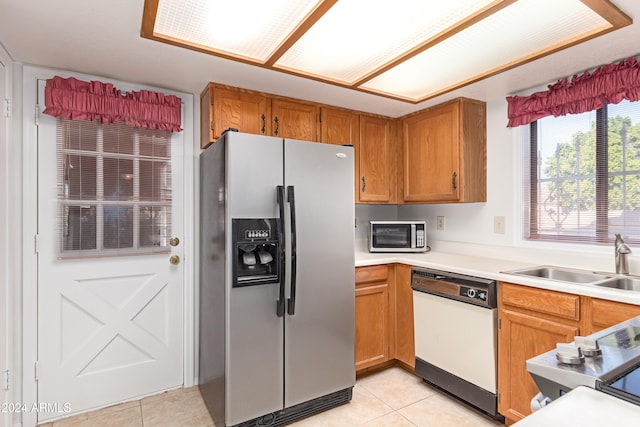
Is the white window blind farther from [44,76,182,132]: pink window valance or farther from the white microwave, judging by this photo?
the white microwave

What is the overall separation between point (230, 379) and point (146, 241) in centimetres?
113

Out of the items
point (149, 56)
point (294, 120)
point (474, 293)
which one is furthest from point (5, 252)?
point (474, 293)

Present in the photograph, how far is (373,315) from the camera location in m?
2.63

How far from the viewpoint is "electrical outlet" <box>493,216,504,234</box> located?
2668mm

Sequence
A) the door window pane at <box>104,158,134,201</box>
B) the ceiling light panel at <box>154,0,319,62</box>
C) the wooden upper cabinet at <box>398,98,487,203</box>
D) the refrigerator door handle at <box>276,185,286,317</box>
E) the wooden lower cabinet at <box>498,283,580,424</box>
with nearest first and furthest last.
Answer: the ceiling light panel at <box>154,0,319,62</box>
the wooden lower cabinet at <box>498,283,580,424</box>
the refrigerator door handle at <box>276,185,286,317</box>
the door window pane at <box>104,158,134,201</box>
the wooden upper cabinet at <box>398,98,487,203</box>

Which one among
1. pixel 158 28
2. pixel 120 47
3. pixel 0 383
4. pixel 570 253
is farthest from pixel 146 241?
pixel 570 253

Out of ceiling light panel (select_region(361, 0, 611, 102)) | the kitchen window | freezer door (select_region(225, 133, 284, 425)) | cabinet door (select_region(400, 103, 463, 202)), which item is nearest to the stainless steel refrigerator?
freezer door (select_region(225, 133, 284, 425))

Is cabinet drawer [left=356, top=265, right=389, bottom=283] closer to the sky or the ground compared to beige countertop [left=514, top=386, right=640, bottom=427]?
closer to the ground

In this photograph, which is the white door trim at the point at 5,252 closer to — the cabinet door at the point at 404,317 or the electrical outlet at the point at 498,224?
the cabinet door at the point at 404,317

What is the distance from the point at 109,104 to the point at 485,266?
→ 8.63 ft

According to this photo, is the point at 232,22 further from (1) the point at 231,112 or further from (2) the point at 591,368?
(2) the point at 591,368

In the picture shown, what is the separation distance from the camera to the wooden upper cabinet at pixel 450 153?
2.64m

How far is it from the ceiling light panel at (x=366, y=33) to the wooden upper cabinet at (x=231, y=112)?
45 centimetres

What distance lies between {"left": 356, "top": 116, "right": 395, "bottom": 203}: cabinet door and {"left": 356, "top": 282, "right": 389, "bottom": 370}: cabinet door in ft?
2.58
